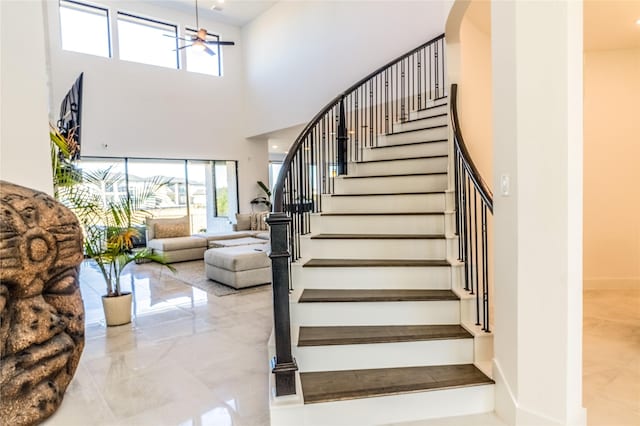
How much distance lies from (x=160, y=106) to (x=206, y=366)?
805 cm

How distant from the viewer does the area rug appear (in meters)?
5.08

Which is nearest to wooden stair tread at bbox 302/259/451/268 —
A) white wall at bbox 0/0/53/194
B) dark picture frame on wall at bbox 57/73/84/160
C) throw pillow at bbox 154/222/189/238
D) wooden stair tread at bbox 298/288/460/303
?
wooden stair tread at bbox 298/288/460/303

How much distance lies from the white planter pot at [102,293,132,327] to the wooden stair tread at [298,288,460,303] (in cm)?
215

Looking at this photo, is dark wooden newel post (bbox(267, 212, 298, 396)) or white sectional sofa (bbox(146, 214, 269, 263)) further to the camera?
white sectional sofa (bbox(146, 214, 269, 263))

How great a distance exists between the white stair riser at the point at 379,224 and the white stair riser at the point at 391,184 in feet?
2.05

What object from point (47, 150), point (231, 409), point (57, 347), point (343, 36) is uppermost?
point (343, 36)

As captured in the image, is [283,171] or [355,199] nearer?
[283,171]

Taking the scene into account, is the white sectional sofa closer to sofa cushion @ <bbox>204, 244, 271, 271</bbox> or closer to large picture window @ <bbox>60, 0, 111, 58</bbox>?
sofa cushion @ <bbox>204, 244, 271, 271</bbox>

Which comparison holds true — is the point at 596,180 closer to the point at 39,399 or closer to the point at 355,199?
the point at 355,199

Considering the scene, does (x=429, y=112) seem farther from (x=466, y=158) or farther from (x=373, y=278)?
(x=373, y=278)

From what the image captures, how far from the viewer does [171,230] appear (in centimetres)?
776

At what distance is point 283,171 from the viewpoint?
2520 mm

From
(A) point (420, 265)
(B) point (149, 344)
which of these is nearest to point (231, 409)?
(B) point (149, 344)

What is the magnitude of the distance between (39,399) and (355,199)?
9.41 feet
